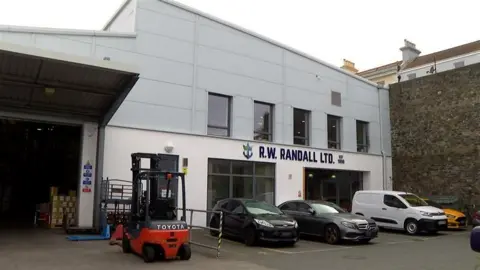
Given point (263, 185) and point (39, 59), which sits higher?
point (39, 59)

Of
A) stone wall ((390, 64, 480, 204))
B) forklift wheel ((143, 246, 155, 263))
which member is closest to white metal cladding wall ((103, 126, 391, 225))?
stone wall ((390, 64, 480, 204))

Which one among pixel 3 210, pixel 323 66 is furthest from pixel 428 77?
pixel 3 210

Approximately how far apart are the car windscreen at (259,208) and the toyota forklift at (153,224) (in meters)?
3.64

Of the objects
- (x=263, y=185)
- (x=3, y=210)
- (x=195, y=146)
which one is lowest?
(x=3, y=210)

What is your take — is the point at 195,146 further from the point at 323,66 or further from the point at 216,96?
the point at 323,66

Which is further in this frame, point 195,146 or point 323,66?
point 323,66

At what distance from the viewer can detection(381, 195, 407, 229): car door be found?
18284mm

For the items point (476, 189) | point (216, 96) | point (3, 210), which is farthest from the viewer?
point (3, 210)

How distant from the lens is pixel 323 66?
23266mm

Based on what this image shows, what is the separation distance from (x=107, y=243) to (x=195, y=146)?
19.7ft

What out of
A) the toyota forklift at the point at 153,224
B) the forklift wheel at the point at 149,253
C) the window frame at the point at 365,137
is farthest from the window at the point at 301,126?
the forklift wheel at the point at 149,253

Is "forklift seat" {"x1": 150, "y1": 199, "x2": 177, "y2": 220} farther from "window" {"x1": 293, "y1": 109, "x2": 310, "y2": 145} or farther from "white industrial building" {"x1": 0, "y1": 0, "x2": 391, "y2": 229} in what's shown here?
"window" {"x1": 293, "y1": 109, "x2": 310, "y2": 145}

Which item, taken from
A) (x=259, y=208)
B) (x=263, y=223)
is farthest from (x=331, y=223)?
(x=263, y=223)

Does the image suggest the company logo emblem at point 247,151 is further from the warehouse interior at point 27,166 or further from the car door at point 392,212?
the warehouse interior at point 27,166
